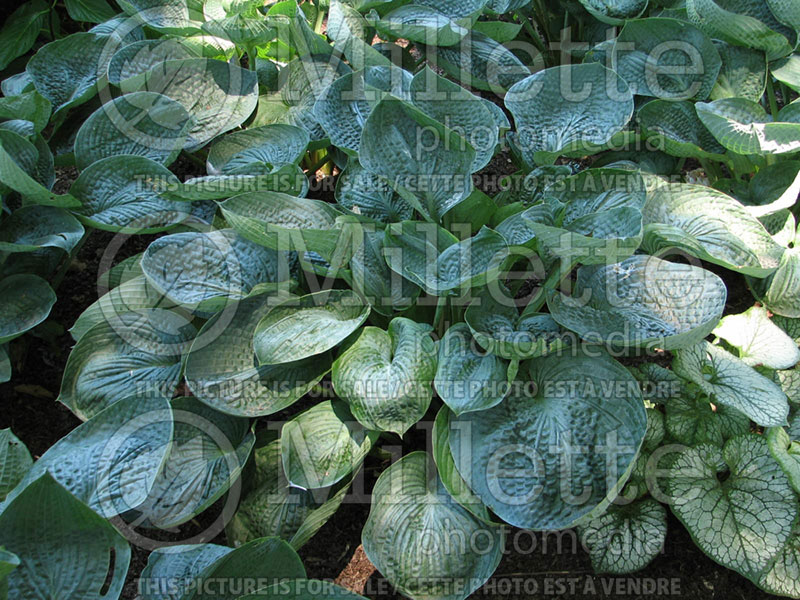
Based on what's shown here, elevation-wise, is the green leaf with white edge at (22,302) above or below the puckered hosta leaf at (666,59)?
below

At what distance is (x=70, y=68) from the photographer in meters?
1.91

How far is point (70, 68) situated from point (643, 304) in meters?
1.55

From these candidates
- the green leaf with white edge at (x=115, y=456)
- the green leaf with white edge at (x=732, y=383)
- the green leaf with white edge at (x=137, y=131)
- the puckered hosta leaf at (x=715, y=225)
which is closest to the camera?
the green leaf with white edge at (x=115, y=456)

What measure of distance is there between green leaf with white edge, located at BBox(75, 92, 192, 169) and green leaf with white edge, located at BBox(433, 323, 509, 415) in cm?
84

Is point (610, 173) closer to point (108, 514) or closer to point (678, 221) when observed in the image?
point (678, 221)

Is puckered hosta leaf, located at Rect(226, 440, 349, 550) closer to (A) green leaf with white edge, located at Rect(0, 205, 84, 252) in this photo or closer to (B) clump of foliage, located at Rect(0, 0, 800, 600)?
(B) clump of foliage, located at Rect(0, 0, 800, 600)

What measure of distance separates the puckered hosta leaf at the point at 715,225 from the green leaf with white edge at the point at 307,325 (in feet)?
1.89

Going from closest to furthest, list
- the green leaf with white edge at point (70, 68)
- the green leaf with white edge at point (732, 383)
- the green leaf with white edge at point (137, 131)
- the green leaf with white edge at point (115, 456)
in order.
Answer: the green leaf with white edge at point (115, 456), the green leaf with white edge at point (732, 383), the green leaf with white edge at point (137, 131), the green leaf with white edge at point (70, 68)

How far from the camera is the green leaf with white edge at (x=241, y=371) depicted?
1.33 metres

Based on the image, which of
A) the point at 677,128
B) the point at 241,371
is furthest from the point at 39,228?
the point at 677,128

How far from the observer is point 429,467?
138 centimetres

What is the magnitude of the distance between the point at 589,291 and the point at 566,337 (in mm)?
108

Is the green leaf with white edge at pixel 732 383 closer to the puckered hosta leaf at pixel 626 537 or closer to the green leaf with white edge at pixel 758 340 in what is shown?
the green leaf with white edge at pixel 758 340

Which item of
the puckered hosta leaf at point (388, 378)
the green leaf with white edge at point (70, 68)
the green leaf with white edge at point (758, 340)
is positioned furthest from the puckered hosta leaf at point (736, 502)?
the green leaf with white edge at point (70, 68)
